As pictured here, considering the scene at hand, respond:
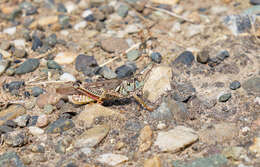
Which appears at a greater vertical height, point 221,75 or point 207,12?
point 207,12

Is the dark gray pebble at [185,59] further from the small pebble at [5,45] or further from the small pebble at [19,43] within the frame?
the small pebble at [5,45]

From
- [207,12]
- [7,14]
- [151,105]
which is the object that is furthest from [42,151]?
[207,12]

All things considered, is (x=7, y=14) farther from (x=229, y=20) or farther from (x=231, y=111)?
(x=231, y=111)

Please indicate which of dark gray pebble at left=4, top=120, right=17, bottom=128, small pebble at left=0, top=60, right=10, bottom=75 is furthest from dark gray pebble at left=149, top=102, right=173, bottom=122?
small pebble at left=0, top=60, right=10, bottom=75

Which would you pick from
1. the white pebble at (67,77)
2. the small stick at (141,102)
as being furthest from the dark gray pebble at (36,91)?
the small stick at (141,102)

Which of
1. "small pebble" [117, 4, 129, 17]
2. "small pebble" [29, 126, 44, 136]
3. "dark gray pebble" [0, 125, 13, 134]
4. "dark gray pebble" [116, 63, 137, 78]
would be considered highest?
"small pebble" [117, 4, 129, 17]

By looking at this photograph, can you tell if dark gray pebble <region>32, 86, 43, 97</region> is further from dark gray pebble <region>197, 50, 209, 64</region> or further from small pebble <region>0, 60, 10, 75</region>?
dark gray pebble <region>197, 50, 209, 64</region>

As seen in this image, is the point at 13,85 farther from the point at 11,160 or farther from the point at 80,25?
the point at 80,25
